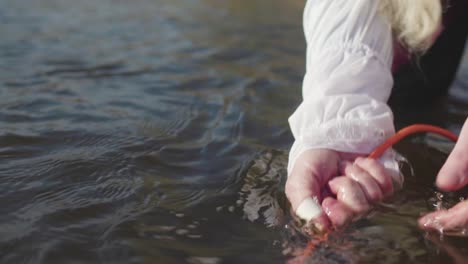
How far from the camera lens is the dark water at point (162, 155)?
3.85 ft

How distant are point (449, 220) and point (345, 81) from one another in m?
0.44

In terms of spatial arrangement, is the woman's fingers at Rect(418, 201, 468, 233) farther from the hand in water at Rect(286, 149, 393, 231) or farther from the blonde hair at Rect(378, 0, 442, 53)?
the blonde hair at Rect(378, 0, 442, 53)

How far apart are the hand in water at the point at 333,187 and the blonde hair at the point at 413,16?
0.52 meters

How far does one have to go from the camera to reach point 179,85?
237 cm

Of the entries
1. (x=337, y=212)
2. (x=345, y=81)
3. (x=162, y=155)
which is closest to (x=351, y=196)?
(x=337, y=212)

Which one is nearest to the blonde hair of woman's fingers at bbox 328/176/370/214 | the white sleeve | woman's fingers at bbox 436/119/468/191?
the white sleeve

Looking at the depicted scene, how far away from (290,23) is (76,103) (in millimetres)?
2312

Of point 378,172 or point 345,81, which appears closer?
point 378,172

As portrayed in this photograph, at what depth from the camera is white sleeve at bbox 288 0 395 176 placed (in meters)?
1.36

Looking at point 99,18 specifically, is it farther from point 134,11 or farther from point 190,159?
point 190,159

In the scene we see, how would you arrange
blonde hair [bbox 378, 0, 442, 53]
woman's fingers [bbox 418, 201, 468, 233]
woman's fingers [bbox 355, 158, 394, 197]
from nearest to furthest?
woman's fingers [bbox 418, 201, 468, 233], woman's fingers [bbox 355, 158, 394, 197], blonde hair [bbox 378, 0, 442, 53]

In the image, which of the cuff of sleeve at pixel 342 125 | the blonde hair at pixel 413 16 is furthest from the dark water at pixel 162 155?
the blonde hair at pixel 413 16

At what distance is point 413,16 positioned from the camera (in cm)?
162

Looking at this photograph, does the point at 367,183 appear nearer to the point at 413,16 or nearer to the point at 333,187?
the point at 333,187
